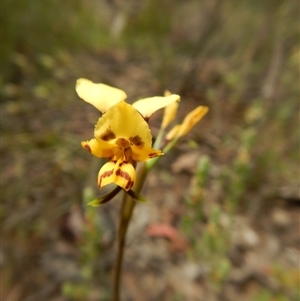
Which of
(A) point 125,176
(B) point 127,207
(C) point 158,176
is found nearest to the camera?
(A) point 125,176

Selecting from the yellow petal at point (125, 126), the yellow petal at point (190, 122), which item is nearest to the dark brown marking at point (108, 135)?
the yellow petal at point (125, 126)

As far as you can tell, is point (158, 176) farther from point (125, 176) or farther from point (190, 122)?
point (125, 176)

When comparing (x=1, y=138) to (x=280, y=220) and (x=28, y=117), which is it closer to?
(x=28, y=117)

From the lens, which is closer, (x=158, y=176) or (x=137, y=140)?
(x=137, y=140)

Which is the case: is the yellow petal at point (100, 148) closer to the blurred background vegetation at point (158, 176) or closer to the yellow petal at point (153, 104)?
the yellow petal at point (153, 104)

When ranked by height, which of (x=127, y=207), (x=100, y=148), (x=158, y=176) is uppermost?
(x=100, y=148)

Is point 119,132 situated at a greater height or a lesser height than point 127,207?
greater

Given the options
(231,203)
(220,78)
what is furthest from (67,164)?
(220,78)

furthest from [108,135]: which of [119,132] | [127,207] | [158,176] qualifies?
[158,176]
